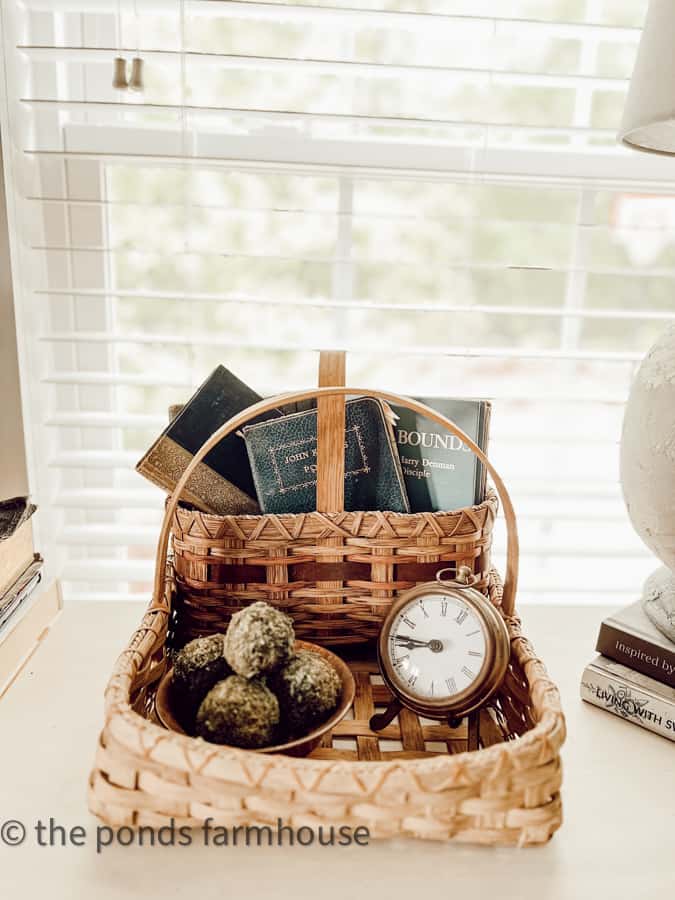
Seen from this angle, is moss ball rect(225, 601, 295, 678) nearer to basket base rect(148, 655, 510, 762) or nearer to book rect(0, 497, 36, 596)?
basket base rect(148, 655, 510, 762)

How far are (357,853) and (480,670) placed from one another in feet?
0.71

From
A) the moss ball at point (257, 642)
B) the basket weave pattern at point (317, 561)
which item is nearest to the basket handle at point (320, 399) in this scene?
the basket weave pattern at point (317, 561)

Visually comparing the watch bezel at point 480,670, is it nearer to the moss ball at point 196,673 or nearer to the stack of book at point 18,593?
the moss ball at point 196,673

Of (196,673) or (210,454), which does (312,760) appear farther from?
(210,454)

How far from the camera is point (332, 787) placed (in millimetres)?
577

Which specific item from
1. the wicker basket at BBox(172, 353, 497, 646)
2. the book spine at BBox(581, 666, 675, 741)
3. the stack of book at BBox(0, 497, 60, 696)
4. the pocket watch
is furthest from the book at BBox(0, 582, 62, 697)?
the book spine at BBox(581, 666, 675, 741)

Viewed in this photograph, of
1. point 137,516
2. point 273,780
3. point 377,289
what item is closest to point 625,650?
point 273,780

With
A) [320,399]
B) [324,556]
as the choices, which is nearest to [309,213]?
[320,399]

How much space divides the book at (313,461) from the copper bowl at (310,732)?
21 cm

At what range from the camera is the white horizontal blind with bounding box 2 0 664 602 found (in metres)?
1.09

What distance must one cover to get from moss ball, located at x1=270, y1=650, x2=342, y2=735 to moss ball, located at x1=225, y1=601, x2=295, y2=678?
0.02m

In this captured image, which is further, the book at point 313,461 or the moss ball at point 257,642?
the book at point 313,461

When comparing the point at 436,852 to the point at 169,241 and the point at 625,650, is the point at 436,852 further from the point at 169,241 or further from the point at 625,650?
the point at 169,241

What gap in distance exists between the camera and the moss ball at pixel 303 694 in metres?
0.70
